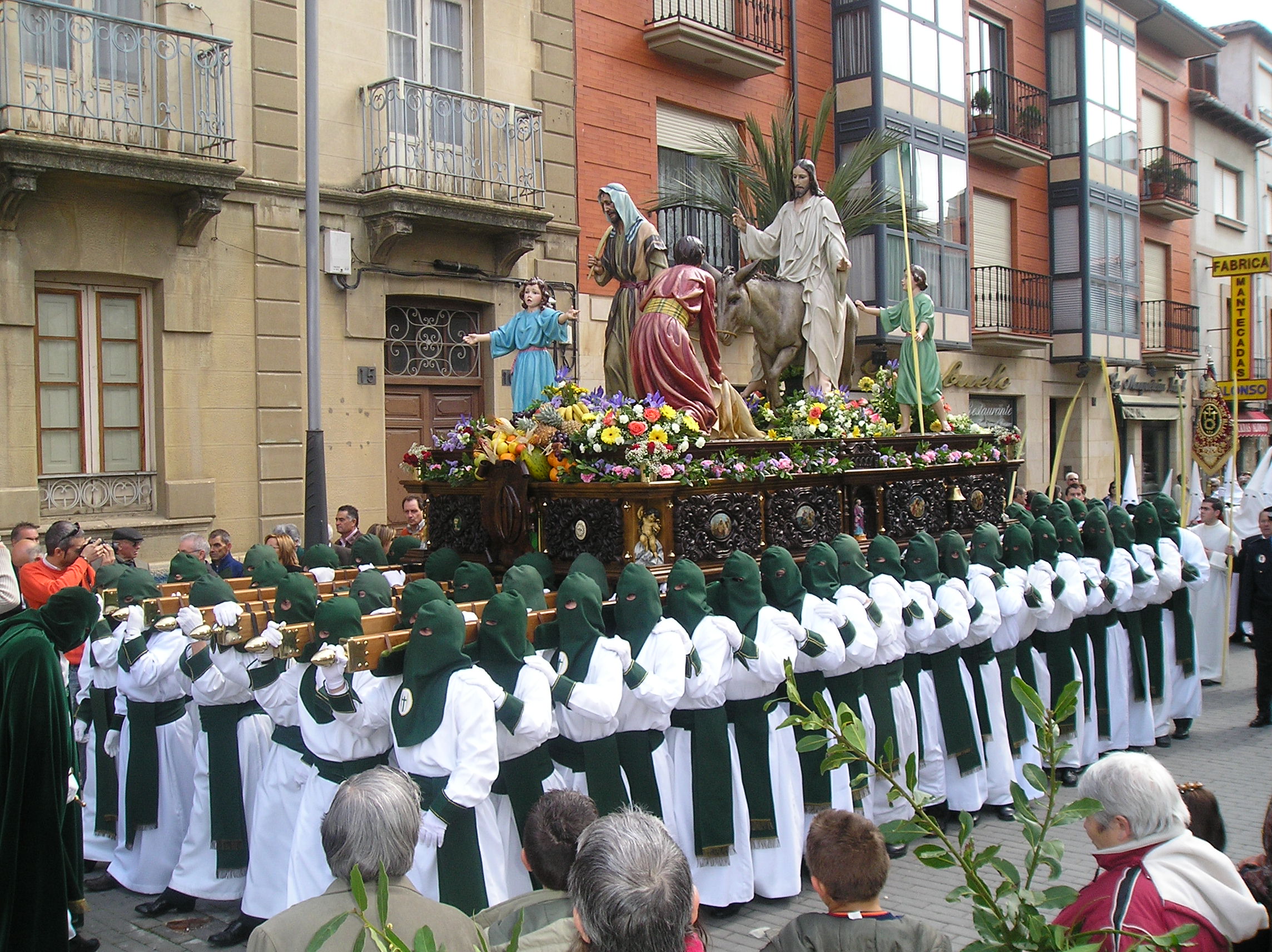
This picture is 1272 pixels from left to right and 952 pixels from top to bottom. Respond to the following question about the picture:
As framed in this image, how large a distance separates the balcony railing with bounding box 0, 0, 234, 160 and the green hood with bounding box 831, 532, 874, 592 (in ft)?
22.6

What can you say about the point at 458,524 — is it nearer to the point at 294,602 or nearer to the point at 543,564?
the point at 543,564

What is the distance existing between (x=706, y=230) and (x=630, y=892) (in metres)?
13.7

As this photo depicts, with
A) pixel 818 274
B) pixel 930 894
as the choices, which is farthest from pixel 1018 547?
pixel 930 894

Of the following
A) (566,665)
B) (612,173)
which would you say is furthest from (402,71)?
(566,665)

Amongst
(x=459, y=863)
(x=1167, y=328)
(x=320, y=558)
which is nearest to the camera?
(x=459, y=863)

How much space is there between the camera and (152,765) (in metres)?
5.72

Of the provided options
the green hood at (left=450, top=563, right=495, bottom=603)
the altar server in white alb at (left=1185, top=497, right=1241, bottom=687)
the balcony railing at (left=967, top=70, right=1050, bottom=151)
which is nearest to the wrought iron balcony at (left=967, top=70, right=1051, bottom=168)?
the balcony railing at (left=967, top=70, right=1050, bottom=151)

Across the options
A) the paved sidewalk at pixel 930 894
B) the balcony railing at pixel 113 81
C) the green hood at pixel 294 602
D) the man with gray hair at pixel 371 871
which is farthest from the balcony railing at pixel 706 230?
the man with gray hair at pixel 371 871

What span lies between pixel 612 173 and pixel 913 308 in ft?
21.6

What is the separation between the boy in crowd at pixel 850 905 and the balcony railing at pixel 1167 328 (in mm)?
23620

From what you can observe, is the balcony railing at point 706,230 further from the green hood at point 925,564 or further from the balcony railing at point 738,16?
the green hood at point 925,564

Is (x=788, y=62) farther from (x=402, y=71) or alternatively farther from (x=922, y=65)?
(x=402, y=71)

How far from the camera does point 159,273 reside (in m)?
10.5

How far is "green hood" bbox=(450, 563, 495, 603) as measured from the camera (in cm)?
597
